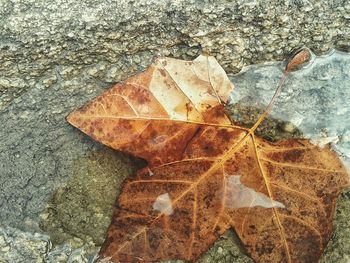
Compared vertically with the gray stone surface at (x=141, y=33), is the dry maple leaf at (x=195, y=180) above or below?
below

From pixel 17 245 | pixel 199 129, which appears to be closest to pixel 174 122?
pixel 199 129

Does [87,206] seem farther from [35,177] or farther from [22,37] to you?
[22,37]

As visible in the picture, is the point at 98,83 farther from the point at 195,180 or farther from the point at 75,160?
the point at 195,180

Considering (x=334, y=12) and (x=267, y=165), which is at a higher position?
(x=334, y=12)

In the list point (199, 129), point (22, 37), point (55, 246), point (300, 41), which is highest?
point (22, 37)

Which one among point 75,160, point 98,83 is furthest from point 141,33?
point 75,160
